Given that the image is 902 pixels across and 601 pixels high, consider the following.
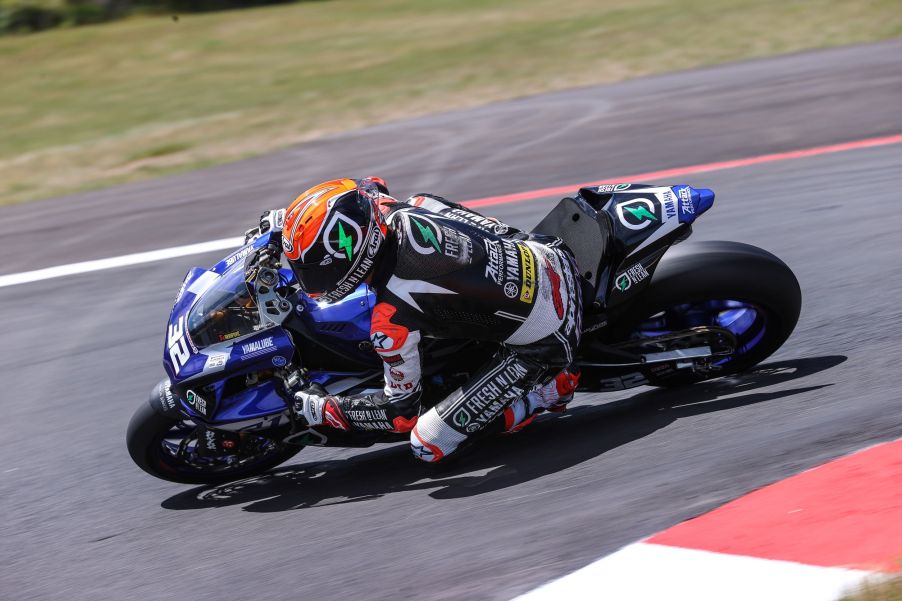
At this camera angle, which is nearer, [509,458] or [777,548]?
[777,548]

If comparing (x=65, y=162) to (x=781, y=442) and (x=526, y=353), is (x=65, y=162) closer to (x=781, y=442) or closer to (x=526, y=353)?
(x=526, y=353)

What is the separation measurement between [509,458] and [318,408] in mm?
931

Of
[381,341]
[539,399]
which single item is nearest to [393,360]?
[381,341]

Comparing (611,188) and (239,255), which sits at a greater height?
(611,188)

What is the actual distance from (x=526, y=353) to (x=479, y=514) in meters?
0.74

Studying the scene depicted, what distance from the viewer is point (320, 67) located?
1827 centimetres

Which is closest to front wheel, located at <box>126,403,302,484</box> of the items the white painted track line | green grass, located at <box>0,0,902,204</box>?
the white painted track line

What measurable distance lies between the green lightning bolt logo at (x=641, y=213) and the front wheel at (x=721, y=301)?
250mm

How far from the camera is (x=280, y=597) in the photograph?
Result: 13.1 ft

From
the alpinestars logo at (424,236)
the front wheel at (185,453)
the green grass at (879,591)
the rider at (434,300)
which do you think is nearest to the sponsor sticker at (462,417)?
the rider at (434,300)

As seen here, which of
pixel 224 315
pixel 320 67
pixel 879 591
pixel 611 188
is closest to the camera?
pixel 879 591

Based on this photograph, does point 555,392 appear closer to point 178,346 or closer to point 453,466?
point 453,466

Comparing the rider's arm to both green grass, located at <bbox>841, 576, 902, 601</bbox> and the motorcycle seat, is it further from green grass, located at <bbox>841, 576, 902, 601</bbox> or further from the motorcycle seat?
green grass, located at <bbox>841, 576, 902, 601</bbox>

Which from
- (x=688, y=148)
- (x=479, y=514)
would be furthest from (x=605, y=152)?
(x=479, y=514)
